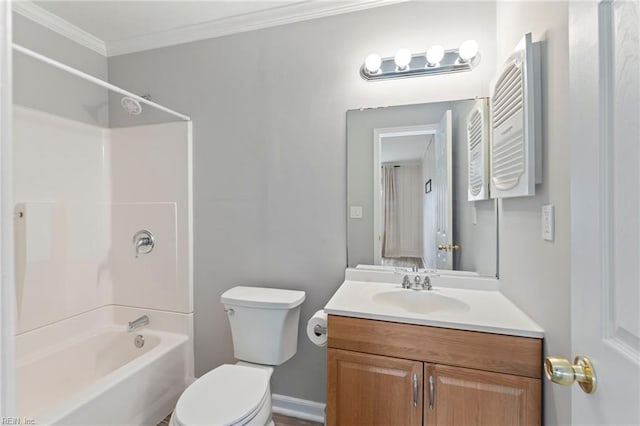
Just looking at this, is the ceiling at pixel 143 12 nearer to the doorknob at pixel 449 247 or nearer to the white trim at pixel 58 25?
the white trim at pixel 58 25

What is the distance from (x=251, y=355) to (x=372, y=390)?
769 millimetres

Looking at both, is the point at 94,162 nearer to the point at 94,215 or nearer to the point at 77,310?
the point at 94,215

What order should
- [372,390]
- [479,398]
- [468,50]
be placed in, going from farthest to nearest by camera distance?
1. [468,50]
2. [372,390]
3. [479,398]

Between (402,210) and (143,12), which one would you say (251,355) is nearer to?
(402,210)

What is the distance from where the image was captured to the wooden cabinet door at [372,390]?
116 centimetres

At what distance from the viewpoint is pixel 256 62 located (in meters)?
1.91

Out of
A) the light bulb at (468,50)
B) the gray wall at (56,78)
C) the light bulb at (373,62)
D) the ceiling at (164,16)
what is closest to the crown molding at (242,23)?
the ceiling at (164,16)

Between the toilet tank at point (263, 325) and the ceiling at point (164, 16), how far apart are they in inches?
66.7

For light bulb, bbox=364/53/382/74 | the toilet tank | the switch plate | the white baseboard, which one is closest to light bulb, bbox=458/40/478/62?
light bulb, bbox=364/53/382/74

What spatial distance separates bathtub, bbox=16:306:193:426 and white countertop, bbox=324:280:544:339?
1.20 meters

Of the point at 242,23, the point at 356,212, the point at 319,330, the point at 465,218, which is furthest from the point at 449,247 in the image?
the point at 242,23

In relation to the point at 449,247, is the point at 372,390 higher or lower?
lower

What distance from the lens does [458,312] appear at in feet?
4.29

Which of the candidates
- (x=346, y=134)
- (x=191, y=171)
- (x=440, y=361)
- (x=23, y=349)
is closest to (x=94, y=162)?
(x=191, y=171)
